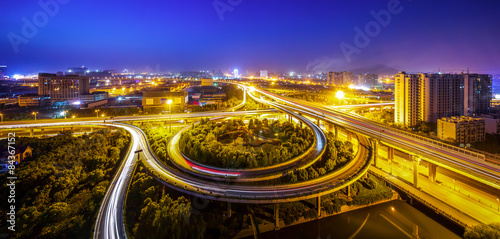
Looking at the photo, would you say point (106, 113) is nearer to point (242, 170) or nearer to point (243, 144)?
point (243, 144)

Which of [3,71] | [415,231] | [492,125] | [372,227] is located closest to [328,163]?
[372,227]

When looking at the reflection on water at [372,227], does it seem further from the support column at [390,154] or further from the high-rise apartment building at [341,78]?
the high-rise apartment building at [341,78]

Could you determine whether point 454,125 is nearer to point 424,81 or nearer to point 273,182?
point 424,81

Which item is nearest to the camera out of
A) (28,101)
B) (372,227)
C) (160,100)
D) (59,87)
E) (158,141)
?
(372,227)

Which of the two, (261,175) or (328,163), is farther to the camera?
(328,163)

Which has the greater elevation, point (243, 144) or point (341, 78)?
point (341, 78)

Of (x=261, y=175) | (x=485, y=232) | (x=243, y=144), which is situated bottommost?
(x=485, y=232)
